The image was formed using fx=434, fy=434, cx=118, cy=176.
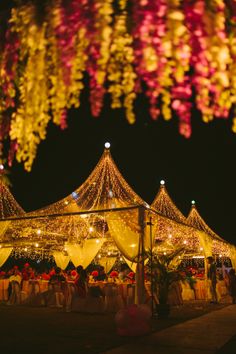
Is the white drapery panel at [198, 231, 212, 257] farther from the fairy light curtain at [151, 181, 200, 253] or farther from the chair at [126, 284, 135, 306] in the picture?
the chair at [126, 284, 135, 306]

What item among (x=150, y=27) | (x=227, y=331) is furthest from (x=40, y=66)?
(x=227, y=331)

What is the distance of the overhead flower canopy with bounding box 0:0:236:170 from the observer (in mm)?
2967

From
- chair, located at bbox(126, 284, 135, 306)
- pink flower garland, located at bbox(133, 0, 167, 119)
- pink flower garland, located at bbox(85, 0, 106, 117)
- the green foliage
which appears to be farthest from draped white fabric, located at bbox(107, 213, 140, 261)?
pink flower garland, located at bbox(133, 0, 167, 119)

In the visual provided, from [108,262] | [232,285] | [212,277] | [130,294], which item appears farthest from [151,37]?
[108,262]

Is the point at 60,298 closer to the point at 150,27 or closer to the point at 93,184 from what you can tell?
the point at 93,184

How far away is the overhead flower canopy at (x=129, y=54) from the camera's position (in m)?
2.97

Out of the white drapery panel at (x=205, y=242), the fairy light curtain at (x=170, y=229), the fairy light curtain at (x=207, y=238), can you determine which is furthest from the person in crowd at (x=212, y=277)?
the fairy light curtain at (x=170, y=229)

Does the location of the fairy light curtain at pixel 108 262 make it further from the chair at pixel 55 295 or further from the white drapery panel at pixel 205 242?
the chair at pixel 55 295

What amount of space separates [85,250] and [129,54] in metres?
12.2

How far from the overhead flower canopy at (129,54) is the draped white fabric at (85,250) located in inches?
444

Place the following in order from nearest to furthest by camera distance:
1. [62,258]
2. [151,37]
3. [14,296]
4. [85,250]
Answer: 1. [151,37]
2. [14,296]
3. [85,250]
4. [62,258]

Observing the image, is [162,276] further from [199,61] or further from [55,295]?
[199,61]

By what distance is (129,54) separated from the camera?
132 inches

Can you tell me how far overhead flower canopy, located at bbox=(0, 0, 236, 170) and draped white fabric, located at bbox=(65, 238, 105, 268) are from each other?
11.3 m
